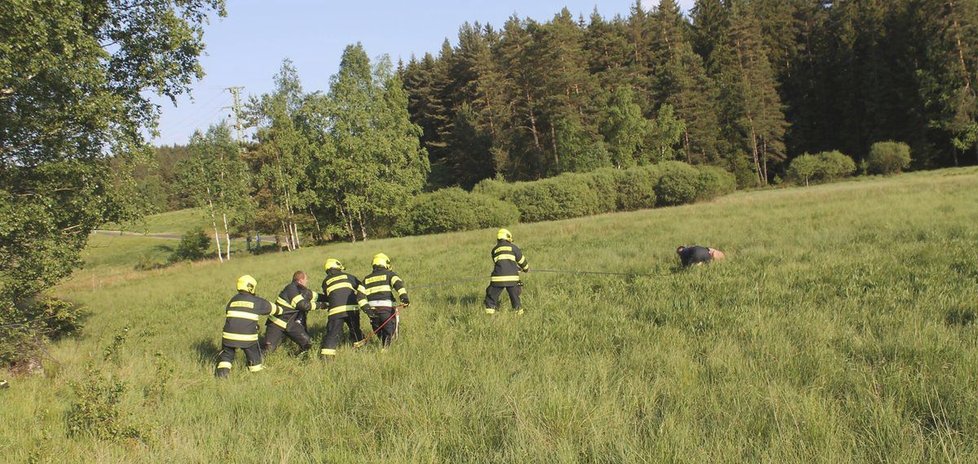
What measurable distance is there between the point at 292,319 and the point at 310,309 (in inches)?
12.6

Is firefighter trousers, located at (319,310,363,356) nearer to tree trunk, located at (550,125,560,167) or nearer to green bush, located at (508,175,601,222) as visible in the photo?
green bush, located at (508,175,601,222)

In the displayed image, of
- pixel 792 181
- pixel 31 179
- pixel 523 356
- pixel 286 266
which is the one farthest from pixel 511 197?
pixel 523 356

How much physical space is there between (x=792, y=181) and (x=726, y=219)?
35203 millimetres

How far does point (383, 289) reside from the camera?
8.62 m

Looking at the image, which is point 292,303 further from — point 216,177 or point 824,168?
point 824,168

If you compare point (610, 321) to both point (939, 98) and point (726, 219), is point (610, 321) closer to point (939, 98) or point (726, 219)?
point (726, 219)

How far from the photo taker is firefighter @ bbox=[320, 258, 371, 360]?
27.4ft

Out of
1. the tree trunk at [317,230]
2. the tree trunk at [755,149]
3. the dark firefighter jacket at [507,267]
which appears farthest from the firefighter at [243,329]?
the tree trunk at [755,149]

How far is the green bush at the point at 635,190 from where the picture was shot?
44.2 m

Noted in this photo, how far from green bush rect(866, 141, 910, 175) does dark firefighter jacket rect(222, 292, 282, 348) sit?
54730mm

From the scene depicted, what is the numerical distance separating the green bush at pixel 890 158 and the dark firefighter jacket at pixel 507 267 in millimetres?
50502

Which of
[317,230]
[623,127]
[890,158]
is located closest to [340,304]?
[317,230]

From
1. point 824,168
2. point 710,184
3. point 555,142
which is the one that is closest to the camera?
point 710,184

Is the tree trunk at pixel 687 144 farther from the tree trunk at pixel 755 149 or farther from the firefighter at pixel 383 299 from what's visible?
the firefighter at pixel 383 299
